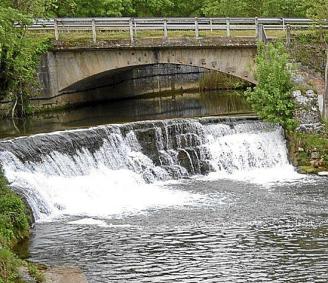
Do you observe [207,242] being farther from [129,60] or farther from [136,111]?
[136,111]

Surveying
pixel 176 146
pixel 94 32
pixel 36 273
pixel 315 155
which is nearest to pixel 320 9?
pixel 315 155

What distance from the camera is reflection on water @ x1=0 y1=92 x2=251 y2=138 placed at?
33.4 m

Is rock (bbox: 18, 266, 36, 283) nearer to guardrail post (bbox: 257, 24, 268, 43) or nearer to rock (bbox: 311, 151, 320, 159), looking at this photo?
rock (bbox: 311, 151, 320, 159)

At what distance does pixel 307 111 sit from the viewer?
30578mm

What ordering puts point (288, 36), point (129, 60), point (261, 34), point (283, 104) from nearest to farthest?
point (283, 104), point (288, 36), point (261, 34), point (129, 60)

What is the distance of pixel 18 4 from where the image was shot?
103 feet

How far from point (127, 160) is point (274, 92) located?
21.6ft

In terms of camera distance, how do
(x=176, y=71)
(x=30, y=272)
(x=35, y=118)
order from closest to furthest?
1. (x=30, y=272)
2. (x=35, y=118)
3. (x=176, y=71)

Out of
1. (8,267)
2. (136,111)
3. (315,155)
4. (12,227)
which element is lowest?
(8,267)

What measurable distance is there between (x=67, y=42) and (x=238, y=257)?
22.0 meters

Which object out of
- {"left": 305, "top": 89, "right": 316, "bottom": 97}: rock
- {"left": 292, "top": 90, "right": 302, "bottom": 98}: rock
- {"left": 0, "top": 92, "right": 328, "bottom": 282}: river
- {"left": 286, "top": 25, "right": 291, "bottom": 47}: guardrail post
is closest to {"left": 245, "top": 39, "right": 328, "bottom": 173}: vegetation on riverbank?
{"left": 292, "top": 90, "right": 302, "bottom": 98}: rock

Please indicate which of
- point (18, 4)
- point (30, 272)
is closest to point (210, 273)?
point (30, 272)

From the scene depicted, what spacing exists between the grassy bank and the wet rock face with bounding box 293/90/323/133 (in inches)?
493

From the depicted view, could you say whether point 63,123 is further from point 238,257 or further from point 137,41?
point 238,257
